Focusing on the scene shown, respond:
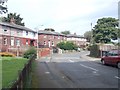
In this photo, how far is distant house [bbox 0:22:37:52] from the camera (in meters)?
61.7

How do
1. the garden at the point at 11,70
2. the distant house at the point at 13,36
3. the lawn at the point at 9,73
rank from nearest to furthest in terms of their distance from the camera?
the garden at the point at 11,70, the lawn at the point at 9,73, the distant house at the point at 13,36

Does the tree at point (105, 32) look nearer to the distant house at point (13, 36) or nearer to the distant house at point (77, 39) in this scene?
the distant house at point (13, 36)

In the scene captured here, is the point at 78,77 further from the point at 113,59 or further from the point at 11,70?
the point at 113,59

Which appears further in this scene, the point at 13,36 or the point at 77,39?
the point at 77,39

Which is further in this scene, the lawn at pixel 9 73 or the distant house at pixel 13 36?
the distant house at pixel 13 36

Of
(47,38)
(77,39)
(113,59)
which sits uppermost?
(77,39)

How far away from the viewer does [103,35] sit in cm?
7312

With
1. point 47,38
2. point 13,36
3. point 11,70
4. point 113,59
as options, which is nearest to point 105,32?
point 13,36

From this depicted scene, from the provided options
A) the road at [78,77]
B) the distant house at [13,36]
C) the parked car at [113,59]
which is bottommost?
the road at [78,77]

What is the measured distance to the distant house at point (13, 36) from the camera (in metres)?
61.7

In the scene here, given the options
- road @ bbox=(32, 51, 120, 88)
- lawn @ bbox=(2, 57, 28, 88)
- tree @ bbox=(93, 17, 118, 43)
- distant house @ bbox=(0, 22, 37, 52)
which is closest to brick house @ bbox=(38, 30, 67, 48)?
distant house @ bbox=(0, 22, 37, 52)

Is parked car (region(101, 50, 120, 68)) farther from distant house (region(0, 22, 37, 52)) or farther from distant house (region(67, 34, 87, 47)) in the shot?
distant house (region(67, 34, 87, 47))

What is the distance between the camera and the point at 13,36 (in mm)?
66938

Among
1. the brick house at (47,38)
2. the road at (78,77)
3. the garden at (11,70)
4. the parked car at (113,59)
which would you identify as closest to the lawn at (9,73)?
the garden at (11,70)
